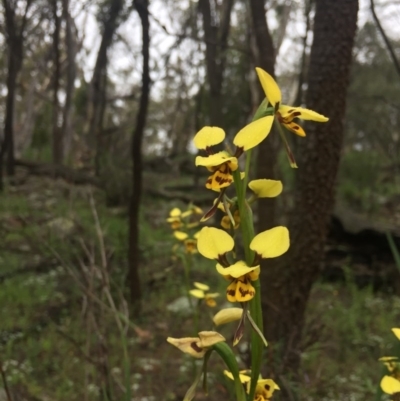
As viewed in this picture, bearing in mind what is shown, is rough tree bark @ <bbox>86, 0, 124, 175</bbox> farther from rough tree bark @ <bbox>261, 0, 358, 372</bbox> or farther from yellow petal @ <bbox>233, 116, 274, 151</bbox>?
yellow petal @ <bbox>233, 116, 274, 151</bbox>

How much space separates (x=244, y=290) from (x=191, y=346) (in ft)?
0.42

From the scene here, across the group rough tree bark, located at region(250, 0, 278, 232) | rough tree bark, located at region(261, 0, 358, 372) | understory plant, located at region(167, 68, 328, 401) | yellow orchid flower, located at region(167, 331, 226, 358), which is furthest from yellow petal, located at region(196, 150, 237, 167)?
rough tree bark, located at region(250, 0, 278, 232)

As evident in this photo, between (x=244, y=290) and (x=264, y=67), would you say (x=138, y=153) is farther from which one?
(x=244, y=290)

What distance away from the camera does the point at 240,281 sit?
0.71 meters

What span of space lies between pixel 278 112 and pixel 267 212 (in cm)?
326

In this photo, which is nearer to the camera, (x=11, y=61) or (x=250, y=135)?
(x=250, y=135)

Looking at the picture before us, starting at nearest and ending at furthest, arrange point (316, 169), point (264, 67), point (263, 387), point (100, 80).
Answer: point (263, 387)
point (316, 169)
point (264, 67)
point (100, 80)

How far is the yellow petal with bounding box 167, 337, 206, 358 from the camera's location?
755mm

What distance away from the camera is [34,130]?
13.8m

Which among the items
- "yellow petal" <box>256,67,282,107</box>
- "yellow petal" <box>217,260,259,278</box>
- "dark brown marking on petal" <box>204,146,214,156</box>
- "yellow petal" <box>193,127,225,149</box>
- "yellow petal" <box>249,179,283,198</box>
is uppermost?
"yellow petal" <box>256,67,282,107</box>

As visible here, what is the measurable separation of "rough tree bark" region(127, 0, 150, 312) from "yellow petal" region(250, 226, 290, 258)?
3108mm

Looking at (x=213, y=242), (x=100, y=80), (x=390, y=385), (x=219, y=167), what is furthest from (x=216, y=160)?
(x=100, y=80)

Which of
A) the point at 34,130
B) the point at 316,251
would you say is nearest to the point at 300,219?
the point at 316,251

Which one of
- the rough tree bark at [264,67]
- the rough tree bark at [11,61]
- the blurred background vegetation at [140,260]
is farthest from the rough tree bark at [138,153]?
the rough tree bark at [11,61]
